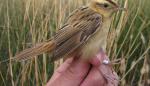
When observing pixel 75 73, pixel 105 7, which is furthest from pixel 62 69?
pixel 105 7

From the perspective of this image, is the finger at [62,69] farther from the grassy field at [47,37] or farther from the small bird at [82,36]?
the grassy field at [47,37]

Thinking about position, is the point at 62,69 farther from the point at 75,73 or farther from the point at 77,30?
the point at 77,30

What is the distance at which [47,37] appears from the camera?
2887 millimetres

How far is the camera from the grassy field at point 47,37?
261 centimetres

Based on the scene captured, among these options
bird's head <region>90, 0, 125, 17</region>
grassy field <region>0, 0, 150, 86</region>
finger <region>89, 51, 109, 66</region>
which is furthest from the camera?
grassy field <region>0, 0, 150, 86</region>

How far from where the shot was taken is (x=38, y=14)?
303cm

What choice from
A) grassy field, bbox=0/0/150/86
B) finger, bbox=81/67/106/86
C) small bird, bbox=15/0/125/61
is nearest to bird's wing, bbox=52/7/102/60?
small bird, bbox=15/0/125/61

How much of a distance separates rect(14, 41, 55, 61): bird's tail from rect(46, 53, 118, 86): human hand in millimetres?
88

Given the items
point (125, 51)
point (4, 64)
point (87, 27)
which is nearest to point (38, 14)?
point (4, 64)

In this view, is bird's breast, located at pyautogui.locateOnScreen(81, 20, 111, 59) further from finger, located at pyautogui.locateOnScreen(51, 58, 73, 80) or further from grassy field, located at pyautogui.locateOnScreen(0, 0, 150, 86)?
grassy field, located at pyautogui.locateOnScreen(0, 0, 150, 86)

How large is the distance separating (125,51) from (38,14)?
2.02 ft

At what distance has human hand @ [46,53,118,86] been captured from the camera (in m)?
1.70

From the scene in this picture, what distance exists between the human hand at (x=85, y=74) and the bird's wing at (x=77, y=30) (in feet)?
0.22

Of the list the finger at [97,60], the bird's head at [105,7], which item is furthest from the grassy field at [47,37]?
A: the finger at [97,60]
